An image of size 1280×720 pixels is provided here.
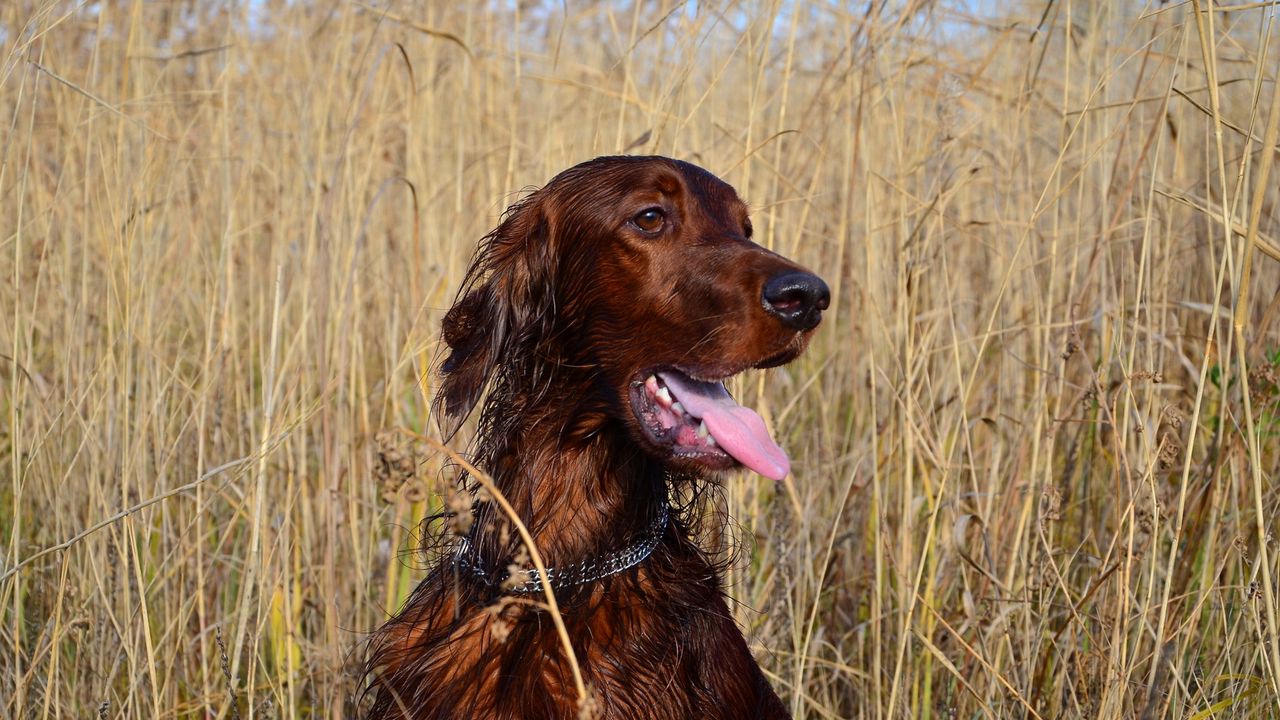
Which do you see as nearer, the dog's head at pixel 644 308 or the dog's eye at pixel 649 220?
the dog's head at pixel 644 308

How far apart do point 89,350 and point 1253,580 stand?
2684 mm

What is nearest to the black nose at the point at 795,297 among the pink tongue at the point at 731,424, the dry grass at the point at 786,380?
the pink tongue at the point at 731,424

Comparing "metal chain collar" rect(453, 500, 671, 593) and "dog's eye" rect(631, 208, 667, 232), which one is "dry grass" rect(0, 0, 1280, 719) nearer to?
"metal chain collar" rect(453, 500, 671, 593)

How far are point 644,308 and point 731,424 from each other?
0.82 feet

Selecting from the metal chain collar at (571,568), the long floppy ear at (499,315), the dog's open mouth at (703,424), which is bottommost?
the metal chain collar at (571,568)

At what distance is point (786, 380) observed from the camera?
375 centimetres

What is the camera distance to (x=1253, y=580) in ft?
6.29

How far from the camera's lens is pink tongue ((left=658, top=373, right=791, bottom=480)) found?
1773 mm

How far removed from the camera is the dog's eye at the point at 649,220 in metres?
1.99

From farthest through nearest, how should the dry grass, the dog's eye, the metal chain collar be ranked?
the dry grass
the dog's eye
the metal chain collar

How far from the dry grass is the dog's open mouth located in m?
0.44

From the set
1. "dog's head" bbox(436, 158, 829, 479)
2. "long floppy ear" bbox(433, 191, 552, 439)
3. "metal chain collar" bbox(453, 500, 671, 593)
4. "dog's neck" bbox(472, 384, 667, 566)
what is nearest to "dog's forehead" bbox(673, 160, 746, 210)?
"dog's head" bbox(436, 158, 829, 479)

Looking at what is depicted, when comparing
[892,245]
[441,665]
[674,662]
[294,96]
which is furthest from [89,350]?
[892,245]

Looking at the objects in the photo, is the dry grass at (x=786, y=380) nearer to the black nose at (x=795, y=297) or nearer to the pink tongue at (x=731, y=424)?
the pink tongue at (x=731, y=424)
